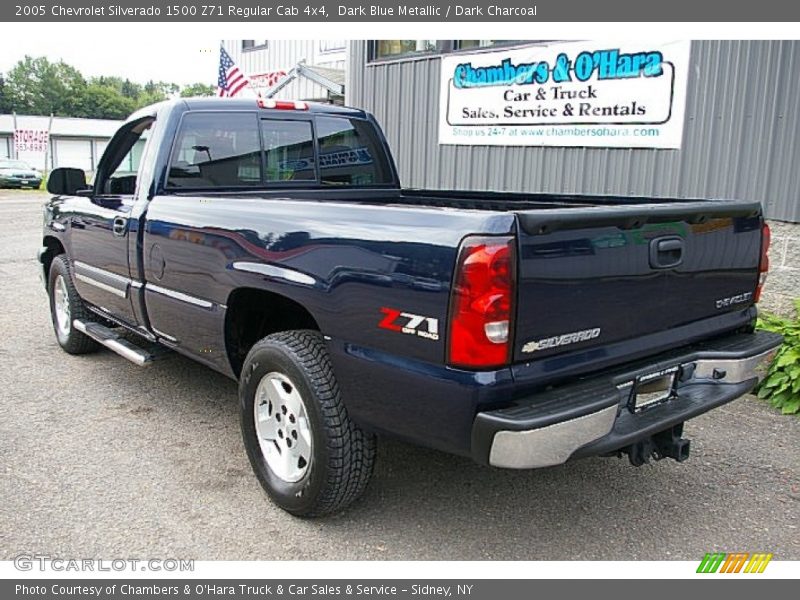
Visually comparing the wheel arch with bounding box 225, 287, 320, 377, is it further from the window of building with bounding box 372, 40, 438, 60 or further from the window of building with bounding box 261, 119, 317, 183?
the window of building with bounding box 372, 40, 438, 60

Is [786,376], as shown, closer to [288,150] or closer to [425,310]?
[425,310]

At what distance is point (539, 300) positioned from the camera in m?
2.57

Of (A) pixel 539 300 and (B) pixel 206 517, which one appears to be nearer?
(A) pixel 539 300

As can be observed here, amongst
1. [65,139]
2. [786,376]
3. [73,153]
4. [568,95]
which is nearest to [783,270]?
[786,376]

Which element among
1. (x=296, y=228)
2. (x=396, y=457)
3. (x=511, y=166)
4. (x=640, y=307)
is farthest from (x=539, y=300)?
(x=511, y=166)

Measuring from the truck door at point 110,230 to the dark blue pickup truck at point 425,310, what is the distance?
6 centimetres

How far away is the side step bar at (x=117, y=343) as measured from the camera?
4453mm

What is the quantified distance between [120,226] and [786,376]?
4.65 m

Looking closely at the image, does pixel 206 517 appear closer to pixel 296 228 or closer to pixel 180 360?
pixel 296 228

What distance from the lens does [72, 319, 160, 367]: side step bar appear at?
175 inches

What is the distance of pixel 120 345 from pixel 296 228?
7.06 feet

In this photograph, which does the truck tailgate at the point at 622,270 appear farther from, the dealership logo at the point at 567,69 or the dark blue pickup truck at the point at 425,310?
the dealership logo at the point at 567,69

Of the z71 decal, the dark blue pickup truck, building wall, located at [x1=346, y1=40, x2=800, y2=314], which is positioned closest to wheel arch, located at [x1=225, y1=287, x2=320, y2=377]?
the dark blue pickup truck

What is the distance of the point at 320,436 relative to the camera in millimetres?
3043
